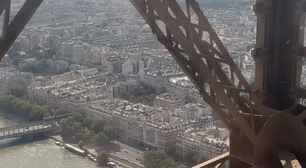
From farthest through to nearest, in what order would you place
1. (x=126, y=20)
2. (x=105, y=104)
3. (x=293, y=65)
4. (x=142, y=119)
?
(x=126, y=20) → (x=105, y=104) → (x=142, y=119) → (x=293, y=65)

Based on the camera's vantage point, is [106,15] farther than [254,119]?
Yes

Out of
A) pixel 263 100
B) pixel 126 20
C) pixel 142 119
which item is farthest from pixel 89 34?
pixel 263 100

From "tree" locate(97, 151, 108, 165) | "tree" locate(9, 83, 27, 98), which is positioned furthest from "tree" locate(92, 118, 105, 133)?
"tree" locate(9, 83, 27, 98)

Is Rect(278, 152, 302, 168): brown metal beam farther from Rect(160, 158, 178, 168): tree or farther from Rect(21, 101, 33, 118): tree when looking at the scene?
Rect(21, 101, 33, 118): tree

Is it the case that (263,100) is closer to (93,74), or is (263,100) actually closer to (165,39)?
(165,39)

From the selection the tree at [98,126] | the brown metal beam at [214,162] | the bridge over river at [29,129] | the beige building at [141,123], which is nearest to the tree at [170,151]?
the beige building at [141,123]

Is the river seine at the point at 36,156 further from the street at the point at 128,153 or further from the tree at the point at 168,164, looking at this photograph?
the tree at the point at 168,164
